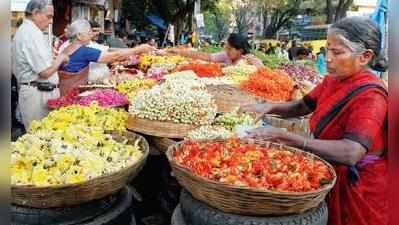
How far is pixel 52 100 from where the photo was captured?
5012 millimetres

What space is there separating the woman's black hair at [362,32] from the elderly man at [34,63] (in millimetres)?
3301

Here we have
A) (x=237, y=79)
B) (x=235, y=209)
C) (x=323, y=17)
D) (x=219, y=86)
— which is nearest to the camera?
(x=235, y=209)

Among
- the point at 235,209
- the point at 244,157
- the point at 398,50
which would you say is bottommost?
the point at 235,209

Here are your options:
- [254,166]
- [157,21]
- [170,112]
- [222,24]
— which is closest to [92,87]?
[170,112]

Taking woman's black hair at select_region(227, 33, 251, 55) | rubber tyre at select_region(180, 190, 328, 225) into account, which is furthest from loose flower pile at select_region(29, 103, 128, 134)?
woman's black hair at select_region(227, 33, 251, 55)

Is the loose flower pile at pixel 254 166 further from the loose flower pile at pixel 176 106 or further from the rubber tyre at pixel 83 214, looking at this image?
the loose flower pile at pixel 176 106

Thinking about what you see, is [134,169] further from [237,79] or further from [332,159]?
[237,79]

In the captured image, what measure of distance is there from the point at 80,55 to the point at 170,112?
246cm

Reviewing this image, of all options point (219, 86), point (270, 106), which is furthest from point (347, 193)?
point (219, 86)

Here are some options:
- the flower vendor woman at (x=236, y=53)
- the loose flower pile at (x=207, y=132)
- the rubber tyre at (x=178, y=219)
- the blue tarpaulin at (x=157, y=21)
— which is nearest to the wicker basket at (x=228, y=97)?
the loose flower pile at (x=207, y=132)

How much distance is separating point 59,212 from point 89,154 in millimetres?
489

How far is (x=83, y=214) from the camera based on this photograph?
2594mm

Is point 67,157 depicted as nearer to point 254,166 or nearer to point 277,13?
point 254,166

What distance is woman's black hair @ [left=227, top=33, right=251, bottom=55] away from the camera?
721 centimetres
